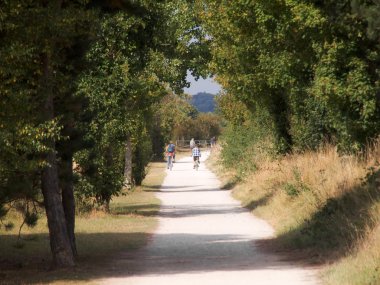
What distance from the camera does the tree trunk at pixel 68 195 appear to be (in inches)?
715

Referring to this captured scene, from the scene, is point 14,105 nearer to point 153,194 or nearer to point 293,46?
point 293,46

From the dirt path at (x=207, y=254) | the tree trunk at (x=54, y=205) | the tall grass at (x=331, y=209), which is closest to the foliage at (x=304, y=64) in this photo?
the tall grass at (x=331, y=209)

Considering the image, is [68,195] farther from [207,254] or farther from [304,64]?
[304,64]

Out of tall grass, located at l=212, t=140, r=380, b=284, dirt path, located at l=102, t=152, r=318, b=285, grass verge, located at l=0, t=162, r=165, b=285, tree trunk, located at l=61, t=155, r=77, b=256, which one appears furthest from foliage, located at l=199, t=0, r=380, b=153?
tree trunk, located at l=61, t=155, r=77, b=256

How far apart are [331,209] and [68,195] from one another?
582 centimetres

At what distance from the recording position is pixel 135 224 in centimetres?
2750

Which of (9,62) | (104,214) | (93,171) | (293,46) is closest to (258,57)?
(293,46)

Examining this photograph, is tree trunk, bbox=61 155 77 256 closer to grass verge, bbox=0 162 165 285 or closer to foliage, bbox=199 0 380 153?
grass verge, bbox=0 162 165 285

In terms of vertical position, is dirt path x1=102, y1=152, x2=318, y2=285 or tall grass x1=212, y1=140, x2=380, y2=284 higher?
tall grass x1=212, y1=140, x2=380, y2=284

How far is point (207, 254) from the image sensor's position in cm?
1931

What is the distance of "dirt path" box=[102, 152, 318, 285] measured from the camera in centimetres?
1480

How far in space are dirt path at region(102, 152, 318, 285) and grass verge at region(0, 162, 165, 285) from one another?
484mm

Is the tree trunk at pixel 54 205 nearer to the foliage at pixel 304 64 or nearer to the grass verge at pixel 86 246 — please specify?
the grass verge at pixel 86 246

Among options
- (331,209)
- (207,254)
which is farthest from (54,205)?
(331,209)
